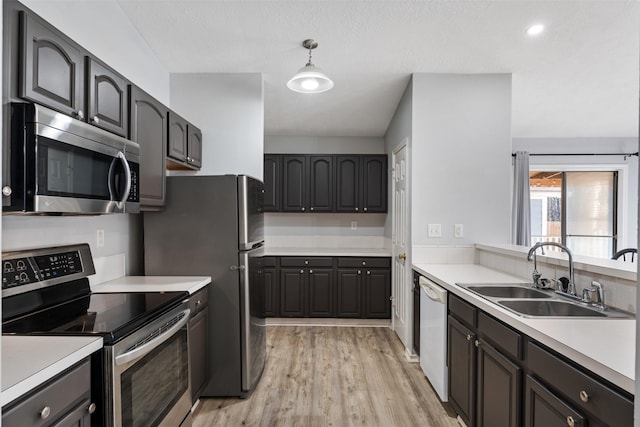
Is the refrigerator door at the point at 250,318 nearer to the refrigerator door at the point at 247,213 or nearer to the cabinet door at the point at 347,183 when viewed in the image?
the refrigerator door at the point at 247,213

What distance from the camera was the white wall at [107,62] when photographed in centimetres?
182

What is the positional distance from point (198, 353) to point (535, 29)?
3200mm

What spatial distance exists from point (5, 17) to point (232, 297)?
1878 mm

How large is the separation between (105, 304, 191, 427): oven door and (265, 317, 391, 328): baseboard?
7.55 feet

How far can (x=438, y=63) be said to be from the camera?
123 inches

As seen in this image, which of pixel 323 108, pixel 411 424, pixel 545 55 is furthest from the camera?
pixel 323 108

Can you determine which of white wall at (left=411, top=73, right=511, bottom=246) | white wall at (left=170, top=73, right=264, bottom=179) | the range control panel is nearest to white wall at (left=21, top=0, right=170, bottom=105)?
white wall at (left=170, top=73, right=264, bottom=179)

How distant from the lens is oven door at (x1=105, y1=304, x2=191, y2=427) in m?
1.44

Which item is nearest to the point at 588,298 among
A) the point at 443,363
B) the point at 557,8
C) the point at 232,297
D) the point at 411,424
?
the point at 443,363

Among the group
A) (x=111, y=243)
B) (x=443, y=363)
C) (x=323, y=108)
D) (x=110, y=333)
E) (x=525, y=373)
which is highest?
(x=323, y=108)

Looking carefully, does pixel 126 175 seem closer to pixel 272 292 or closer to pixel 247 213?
pixel 247 213

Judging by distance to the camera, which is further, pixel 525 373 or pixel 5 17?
pixel 525 373

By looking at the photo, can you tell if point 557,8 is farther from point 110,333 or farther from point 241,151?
point 110,333

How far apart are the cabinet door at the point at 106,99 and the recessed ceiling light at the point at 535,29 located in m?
2.70
